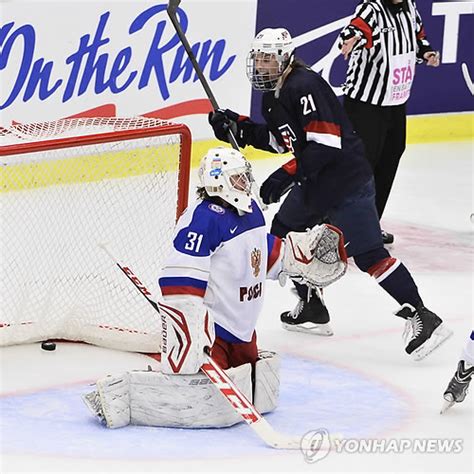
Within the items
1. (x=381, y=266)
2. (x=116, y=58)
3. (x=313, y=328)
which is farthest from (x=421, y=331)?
(x=116, y=58)

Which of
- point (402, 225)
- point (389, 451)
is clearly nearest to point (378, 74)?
point (402, 225)

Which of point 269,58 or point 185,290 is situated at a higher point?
point 269,58

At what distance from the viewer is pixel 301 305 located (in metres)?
5.04

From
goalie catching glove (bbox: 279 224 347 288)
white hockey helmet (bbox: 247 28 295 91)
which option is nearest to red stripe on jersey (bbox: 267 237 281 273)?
goalie catching glove (bbox: 279 224 347 288)

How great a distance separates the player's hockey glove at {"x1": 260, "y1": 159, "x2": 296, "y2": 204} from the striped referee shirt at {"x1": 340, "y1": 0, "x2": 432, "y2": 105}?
1.42 m

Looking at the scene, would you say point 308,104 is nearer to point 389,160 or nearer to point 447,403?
point 447,403

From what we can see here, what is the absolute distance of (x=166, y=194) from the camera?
15.8 ft

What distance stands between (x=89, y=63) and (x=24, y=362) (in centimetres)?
232

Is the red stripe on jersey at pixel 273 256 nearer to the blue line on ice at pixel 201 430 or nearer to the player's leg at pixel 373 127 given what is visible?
the blue line on ice at pixel 201 430

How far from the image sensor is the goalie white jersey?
3820 millimetres

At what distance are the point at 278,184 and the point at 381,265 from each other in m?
0.41

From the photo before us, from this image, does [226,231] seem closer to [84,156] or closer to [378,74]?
[84,156]

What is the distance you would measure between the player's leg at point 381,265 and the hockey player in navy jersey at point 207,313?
0.74m

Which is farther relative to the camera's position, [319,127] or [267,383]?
[319,127]
